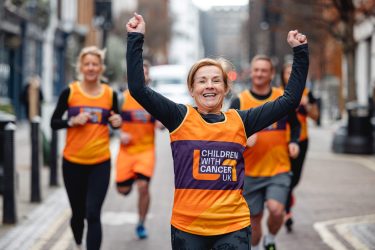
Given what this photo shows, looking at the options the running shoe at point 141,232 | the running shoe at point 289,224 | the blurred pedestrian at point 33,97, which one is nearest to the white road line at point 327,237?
the running shoe at point 289,224

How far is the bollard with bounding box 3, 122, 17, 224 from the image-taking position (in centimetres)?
810

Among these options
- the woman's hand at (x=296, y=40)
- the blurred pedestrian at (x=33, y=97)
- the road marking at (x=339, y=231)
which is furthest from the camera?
the blurred pedestrian at (x=33, y=97)

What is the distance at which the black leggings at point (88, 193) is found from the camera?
5887 mm

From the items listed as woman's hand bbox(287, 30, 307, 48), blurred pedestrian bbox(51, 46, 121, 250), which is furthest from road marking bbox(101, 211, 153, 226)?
woman's hand bbox(287, 30, 307, 48)

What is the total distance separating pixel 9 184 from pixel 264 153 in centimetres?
350

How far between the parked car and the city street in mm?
18565

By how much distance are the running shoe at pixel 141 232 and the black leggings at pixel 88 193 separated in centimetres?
143

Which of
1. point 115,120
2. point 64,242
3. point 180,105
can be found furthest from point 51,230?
point 180,105

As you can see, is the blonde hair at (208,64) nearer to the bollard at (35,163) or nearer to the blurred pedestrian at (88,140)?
the blurred pedestrian at (88,140)

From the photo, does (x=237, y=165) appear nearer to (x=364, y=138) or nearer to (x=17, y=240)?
(x=17, y=240)

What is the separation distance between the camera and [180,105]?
3.88 meters

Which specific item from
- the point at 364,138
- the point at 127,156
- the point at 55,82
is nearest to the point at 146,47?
the point at 55,82

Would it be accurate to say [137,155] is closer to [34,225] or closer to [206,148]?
[34,225]

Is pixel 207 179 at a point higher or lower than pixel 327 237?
higher
